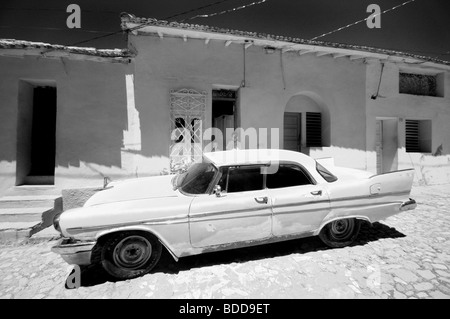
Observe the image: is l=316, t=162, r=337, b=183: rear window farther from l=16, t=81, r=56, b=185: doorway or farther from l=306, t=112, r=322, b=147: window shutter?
l=16, t=81, r=56, b=185: doorway

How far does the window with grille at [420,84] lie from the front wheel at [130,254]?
10.7 metres

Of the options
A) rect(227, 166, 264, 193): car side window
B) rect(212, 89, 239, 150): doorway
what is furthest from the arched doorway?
rect(227, 166, 264, 193): car side window

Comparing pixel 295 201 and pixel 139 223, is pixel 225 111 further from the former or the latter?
pixel 139 223

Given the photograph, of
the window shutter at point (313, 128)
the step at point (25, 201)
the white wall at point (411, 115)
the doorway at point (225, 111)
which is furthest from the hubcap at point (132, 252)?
the white wall at point (411, 115)

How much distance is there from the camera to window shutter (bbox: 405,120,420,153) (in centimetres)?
877

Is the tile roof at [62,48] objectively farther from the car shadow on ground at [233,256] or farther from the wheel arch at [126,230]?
the car shadow on ground at [233,256]

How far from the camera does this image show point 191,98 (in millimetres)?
6254

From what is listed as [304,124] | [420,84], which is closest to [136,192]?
[304,124]

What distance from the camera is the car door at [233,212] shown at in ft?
8.95

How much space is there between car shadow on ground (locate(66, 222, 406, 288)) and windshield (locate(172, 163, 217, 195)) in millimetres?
1088
